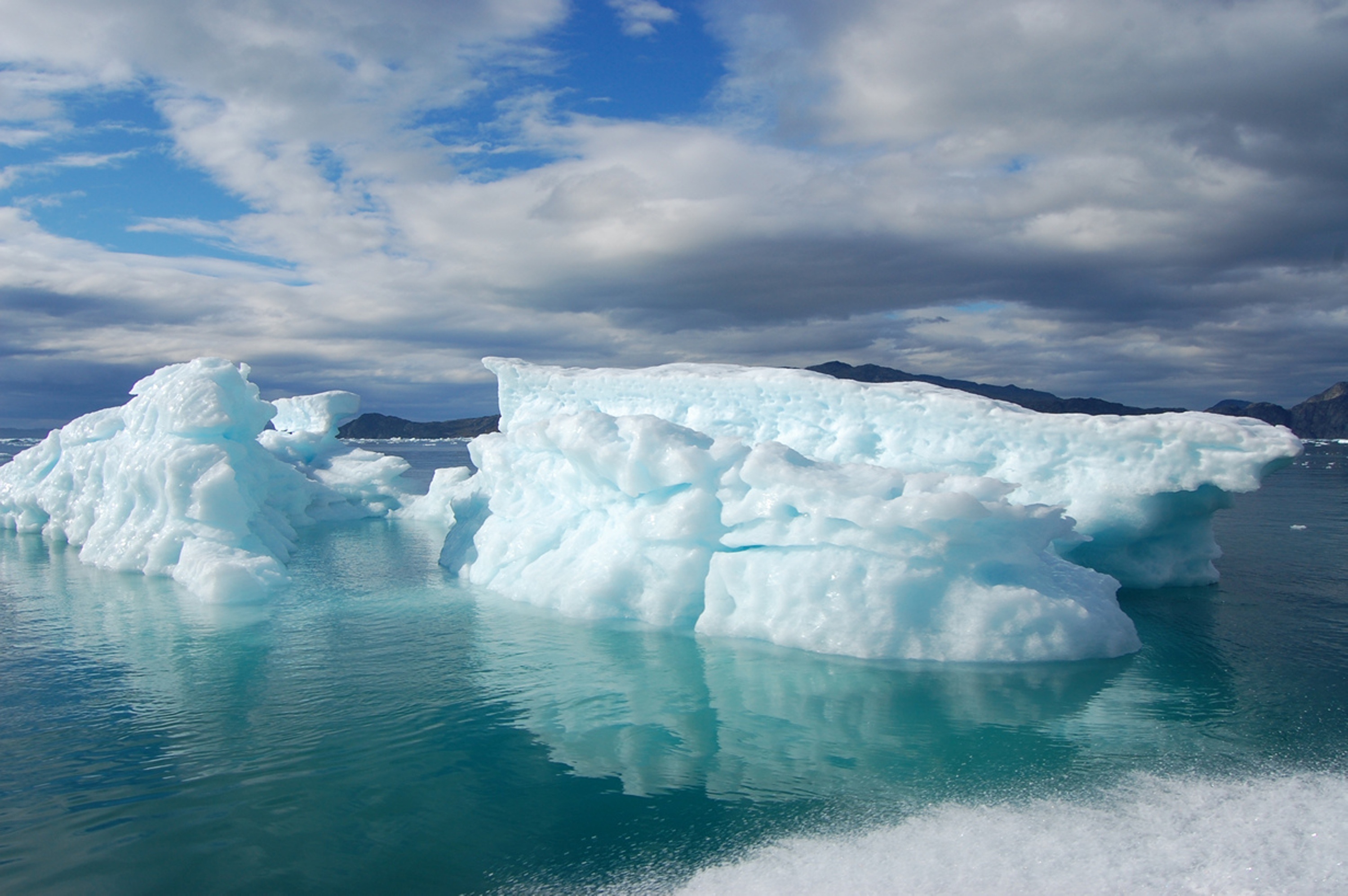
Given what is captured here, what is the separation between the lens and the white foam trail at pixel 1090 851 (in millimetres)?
4707

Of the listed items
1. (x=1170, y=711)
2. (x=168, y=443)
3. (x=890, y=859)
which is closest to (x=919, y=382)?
(x=1170, y=711)

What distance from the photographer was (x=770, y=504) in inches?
388

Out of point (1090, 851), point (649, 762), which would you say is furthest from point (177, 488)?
point (1090, 851)

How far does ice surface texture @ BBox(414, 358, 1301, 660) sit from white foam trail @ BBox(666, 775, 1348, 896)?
11.2 ft

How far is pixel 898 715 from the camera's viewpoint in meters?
7.38

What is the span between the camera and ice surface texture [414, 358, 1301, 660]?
9.16 metres

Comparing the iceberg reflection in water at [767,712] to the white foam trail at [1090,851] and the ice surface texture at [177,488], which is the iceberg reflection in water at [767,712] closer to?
the white foam trail at [1090,851]

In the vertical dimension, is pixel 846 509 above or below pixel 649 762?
above

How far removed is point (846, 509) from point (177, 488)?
41.1ft

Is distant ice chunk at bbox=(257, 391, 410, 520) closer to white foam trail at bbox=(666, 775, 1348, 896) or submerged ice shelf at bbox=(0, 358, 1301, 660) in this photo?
submerged ice shelf at bbox=(0, 358, 1301, 660)

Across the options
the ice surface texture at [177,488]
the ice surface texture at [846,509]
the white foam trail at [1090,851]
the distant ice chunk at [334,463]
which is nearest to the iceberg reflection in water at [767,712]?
the ice surface texture at [846,509]

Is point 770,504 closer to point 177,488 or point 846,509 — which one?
point 846,509

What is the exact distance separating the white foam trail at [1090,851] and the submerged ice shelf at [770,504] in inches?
134

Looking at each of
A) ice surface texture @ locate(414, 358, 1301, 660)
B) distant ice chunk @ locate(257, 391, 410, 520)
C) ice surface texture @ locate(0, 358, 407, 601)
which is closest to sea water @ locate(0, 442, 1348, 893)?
ice surface texture @ locate(414, 358, 1301, 660)
